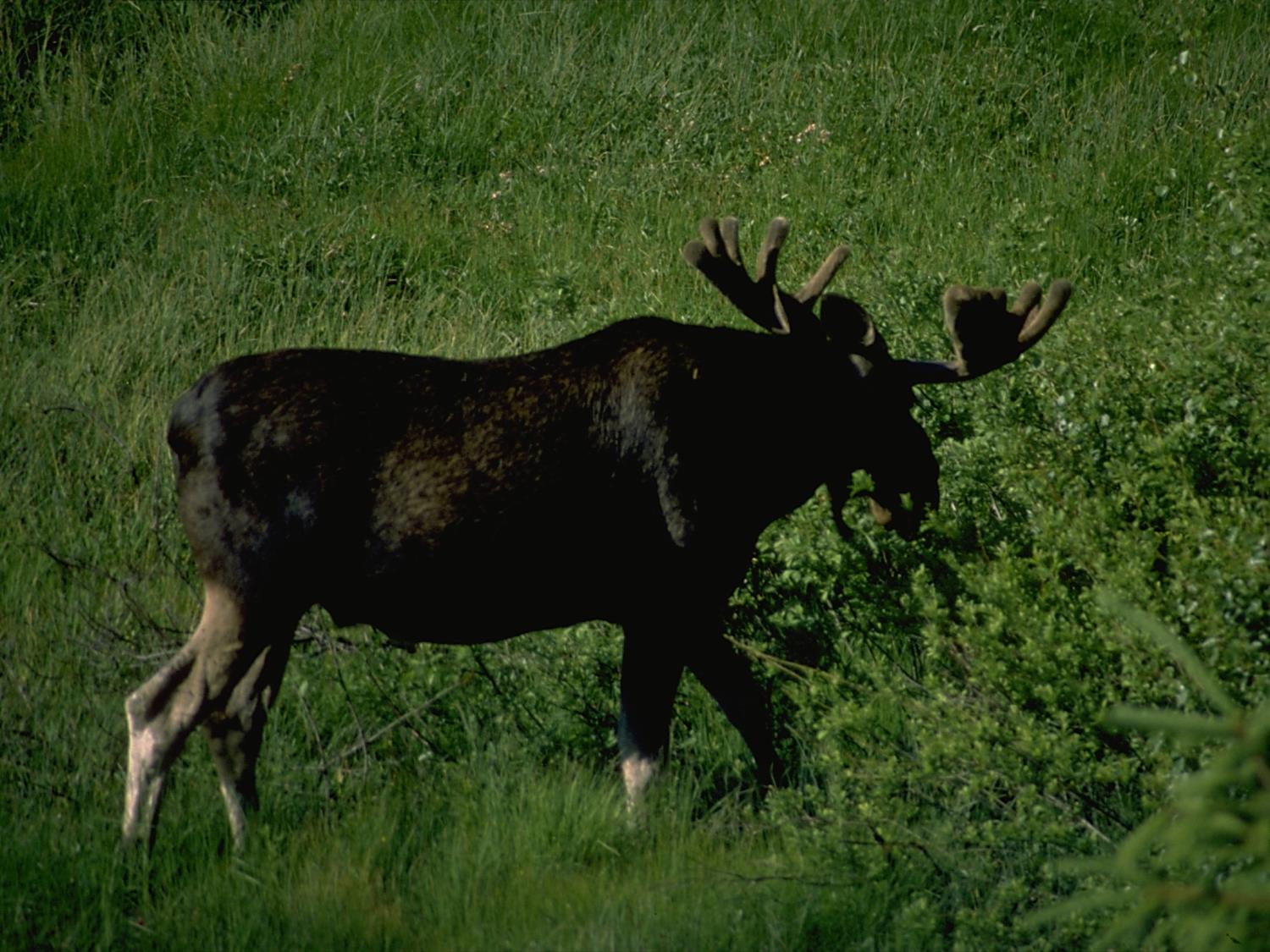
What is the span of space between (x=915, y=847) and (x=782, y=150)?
7360 millimetres

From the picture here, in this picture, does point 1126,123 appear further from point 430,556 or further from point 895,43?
point 430,556

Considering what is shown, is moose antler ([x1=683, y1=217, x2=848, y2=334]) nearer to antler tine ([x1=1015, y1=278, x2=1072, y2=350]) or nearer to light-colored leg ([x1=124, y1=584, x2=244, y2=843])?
antler tine ([x1=1015, y1=278, x2=1072, y2=350])

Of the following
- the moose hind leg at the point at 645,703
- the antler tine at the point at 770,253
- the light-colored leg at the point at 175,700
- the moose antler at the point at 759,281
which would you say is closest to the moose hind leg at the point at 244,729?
the light-colored leg at the point at 175,700

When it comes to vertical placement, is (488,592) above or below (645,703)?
above

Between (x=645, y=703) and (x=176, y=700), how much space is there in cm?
165

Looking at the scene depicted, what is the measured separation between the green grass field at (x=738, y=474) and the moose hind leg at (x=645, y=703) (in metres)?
0.14

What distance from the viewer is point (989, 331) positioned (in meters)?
6.36

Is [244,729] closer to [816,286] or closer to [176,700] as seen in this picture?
[176,700]

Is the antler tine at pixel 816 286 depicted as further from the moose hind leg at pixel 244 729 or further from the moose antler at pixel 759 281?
the moose hind leg at pixel 244 729

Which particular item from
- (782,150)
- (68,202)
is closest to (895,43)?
(782,150)

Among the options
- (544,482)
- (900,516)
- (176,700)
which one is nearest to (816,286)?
(900,516)

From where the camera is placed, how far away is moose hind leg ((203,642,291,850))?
5.62 m

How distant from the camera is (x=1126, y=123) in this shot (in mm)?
11977

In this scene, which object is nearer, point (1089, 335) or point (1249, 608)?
point (1249, 608)
